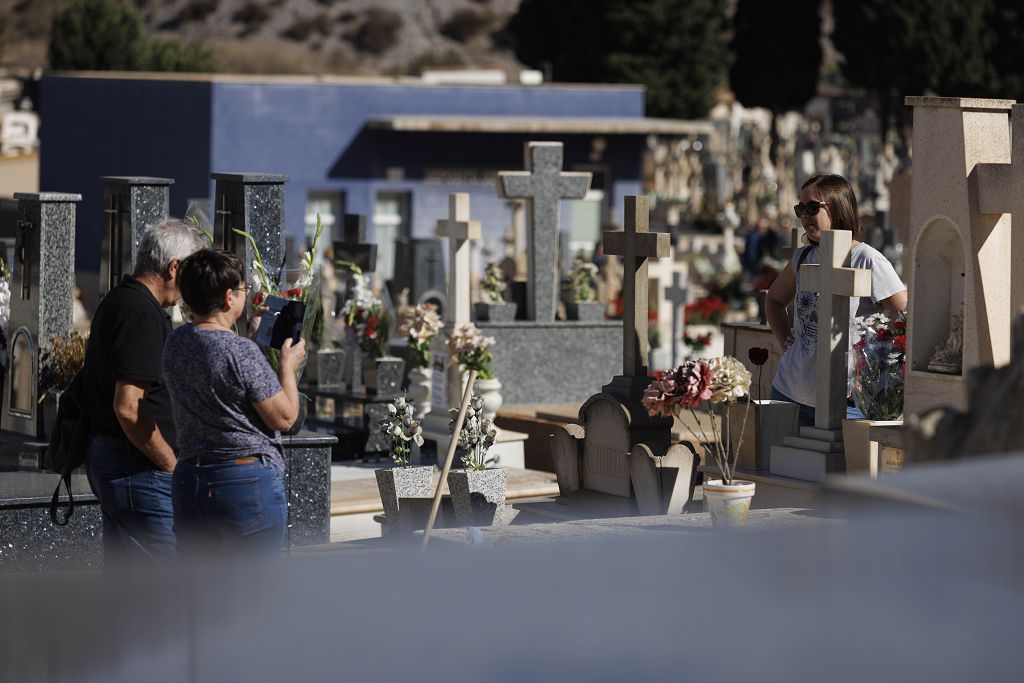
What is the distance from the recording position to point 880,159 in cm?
4231

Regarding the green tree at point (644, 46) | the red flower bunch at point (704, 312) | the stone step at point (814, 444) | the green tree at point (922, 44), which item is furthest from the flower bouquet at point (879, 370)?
the green tree at point (922, 44)

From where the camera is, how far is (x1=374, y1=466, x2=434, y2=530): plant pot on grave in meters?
7.93

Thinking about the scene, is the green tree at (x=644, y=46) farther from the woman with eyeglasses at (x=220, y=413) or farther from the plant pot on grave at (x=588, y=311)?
the woman with eyeglasses at (x=220, y=413)

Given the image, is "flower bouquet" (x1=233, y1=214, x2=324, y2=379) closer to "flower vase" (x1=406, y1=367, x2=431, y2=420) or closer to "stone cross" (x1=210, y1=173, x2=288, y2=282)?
"stone cross" (x1=210, y1=173, x2=288, y2=282)

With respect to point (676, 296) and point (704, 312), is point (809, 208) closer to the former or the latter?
point (676, 296)

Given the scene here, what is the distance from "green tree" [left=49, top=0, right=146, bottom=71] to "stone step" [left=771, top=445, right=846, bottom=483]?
144 feet

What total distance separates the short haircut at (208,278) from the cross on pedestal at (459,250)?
22.6ft

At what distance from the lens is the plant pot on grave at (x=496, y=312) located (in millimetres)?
13281

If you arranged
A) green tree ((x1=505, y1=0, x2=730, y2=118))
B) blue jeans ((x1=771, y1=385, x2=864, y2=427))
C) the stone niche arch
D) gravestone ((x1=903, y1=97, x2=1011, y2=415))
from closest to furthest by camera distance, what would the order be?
gravestone ((x1=903, y1=97, x2=1011, y2=415)) < the stone niche arch < blue jeans ((x1=771, y1=385, x2=864, y2=427)) < green tree ((x1=505, y1=0, x2=730, y2=118))

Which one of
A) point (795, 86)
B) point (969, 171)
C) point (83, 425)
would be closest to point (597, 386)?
point (969, 171)

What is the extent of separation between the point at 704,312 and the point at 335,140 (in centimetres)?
1055

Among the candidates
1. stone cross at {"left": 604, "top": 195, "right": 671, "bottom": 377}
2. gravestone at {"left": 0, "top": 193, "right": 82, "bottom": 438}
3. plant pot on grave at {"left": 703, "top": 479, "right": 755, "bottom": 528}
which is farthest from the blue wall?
plant pot on grave at {"left": 703, "top": 479, "right": 755, "bottom": 528}

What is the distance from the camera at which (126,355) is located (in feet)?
16.3

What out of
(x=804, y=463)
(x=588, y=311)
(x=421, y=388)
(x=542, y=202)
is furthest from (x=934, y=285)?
(x=588, y=311)
